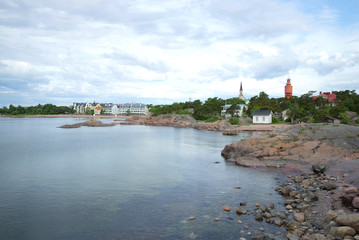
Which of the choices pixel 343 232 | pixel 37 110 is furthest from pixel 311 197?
pixel 37 110

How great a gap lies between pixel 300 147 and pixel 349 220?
14.5 metres

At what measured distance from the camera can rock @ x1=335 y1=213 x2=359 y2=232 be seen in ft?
30.5

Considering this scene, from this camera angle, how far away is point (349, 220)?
953cm

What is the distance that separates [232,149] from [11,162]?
23961 mm

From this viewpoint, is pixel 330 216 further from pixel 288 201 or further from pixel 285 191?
pixel 285 191

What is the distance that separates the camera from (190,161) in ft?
86.4

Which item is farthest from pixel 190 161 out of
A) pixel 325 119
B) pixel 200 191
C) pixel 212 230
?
pixel 325 119

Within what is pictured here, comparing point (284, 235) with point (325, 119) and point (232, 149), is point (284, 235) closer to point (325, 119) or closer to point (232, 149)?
point (232, 149)

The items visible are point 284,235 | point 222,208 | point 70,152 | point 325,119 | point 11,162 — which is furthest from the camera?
point 325,119

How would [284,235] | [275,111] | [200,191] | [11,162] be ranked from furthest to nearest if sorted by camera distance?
[275,111], [11,162], [200,191], [284,235]

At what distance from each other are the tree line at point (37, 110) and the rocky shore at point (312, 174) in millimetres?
173189

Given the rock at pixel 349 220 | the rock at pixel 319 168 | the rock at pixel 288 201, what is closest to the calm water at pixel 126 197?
the rock at pixel 288 201

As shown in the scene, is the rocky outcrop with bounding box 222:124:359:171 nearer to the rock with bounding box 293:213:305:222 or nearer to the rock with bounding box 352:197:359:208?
the rock with bounding box 352:197:359:208

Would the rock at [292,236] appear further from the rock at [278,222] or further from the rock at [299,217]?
the rock at [299,217]
